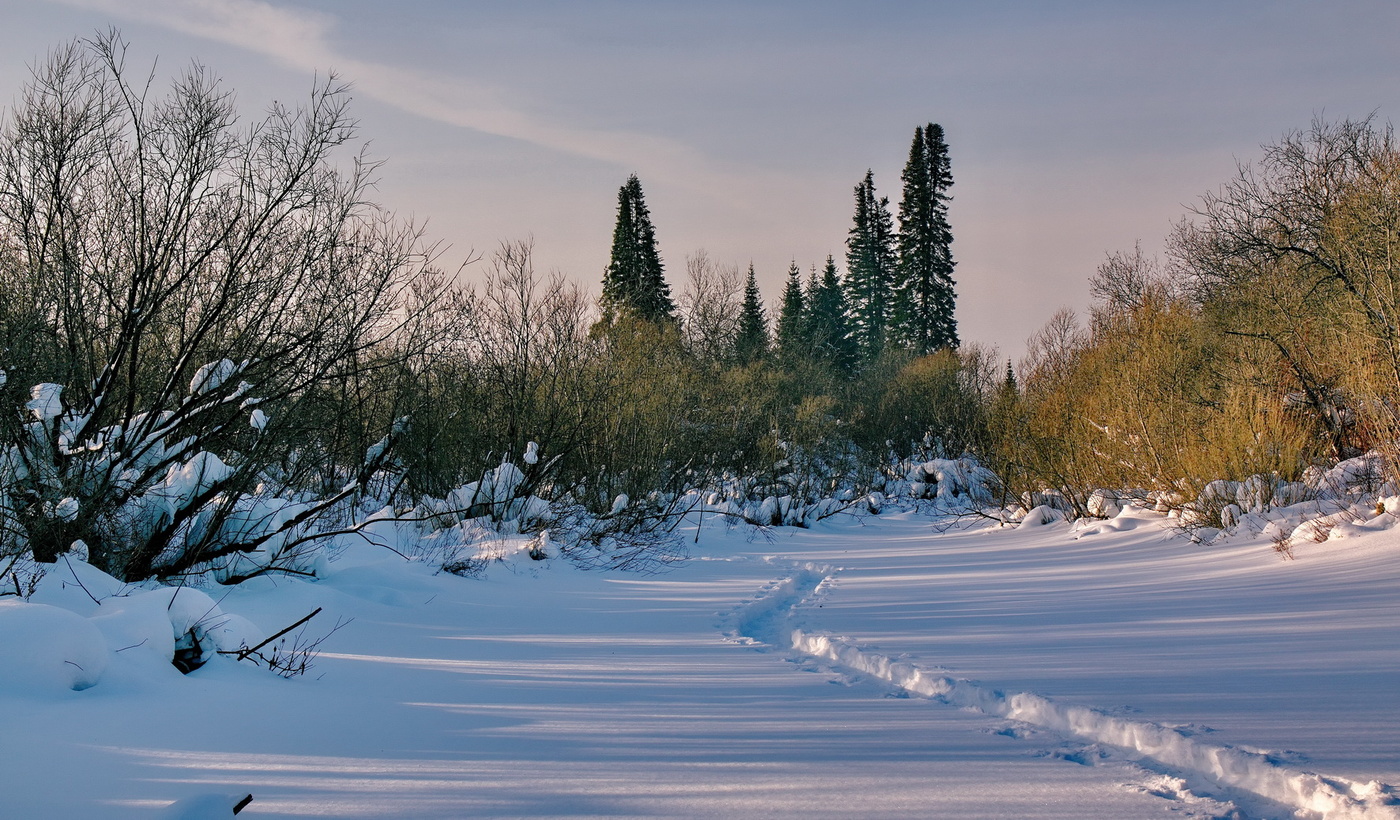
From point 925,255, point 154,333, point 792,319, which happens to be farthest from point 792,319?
point 154,333

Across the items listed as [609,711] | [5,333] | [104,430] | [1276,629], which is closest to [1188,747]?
[1276,629]

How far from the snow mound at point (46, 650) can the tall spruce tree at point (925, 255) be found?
4256 cm

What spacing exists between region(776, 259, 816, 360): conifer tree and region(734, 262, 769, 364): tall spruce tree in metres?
0.89

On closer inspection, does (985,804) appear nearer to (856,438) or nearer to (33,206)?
(33,206)

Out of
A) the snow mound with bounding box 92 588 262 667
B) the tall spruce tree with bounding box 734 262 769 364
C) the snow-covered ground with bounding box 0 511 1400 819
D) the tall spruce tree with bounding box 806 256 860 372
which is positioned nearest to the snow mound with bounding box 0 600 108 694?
the snow-covered ground with bounding box 0 511 1400 819

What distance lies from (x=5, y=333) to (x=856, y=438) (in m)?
30.6

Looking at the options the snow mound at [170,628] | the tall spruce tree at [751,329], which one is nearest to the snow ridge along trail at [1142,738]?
the snow mound at [170,628]

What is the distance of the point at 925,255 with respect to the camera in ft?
147

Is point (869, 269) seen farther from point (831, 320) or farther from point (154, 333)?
point (154, 333)

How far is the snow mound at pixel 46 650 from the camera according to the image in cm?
370

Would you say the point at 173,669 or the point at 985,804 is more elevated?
the point at 173,669

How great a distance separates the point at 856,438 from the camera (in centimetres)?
3438

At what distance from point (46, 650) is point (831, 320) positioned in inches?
1756

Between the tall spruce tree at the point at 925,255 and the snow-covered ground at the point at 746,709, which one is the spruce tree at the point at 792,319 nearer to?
the tall spruce tree at the point at 925,255
